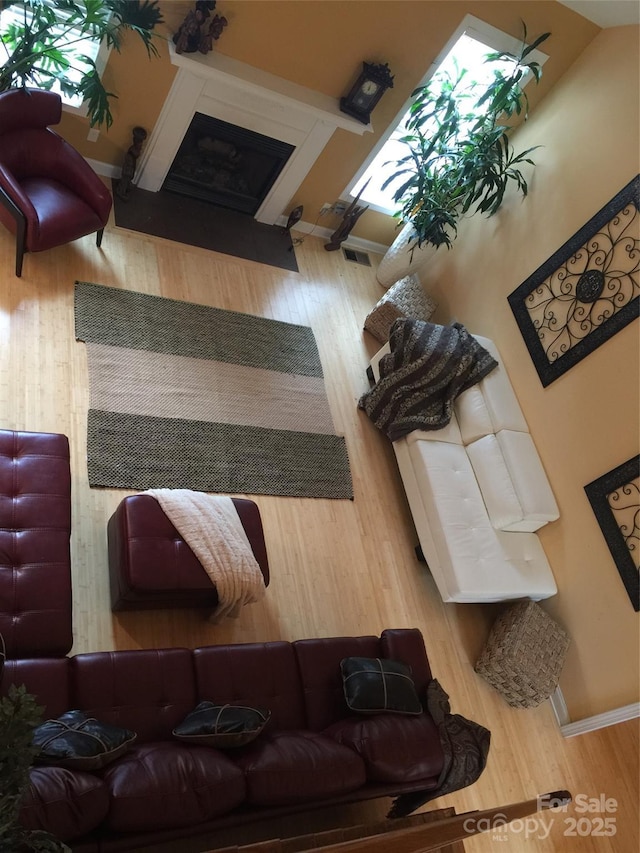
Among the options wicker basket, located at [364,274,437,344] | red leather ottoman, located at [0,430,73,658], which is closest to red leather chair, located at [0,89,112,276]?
red leather ottoman, located at [0,430,73,658]

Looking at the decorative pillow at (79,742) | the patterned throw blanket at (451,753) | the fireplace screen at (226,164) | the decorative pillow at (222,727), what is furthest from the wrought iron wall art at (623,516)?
the fireplace screen at (226,164)

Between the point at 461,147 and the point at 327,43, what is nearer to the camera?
the point at 327,43

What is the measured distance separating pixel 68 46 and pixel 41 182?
838mm

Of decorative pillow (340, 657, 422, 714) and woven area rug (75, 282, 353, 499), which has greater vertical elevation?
decorative pillow (340, 657, 422, 714)

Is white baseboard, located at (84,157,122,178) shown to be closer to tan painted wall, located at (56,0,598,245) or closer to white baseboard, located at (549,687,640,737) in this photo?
tan painted wall, located at (56,0,598,245)

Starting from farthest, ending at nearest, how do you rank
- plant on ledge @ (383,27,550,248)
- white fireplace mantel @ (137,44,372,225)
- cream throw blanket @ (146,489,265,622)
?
plant on ledge @ (383,27,550,248) < white fireplace mantel @ (137,44,372,225) < cream throw blanket @ (146,489,265,622)

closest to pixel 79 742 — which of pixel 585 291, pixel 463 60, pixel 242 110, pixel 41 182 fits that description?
pixel 41 182

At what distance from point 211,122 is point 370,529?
9.94 feet

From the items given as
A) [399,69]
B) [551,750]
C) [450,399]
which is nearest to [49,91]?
[399,69]

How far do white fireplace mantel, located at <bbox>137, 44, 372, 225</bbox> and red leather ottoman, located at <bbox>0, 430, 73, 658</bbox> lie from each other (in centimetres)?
258

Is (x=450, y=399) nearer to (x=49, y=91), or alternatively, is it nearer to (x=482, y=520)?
(x=482, y=520)

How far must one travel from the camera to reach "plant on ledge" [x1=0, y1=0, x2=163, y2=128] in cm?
330

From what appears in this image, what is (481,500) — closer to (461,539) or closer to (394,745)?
(461,539)

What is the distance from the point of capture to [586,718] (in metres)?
3.45
